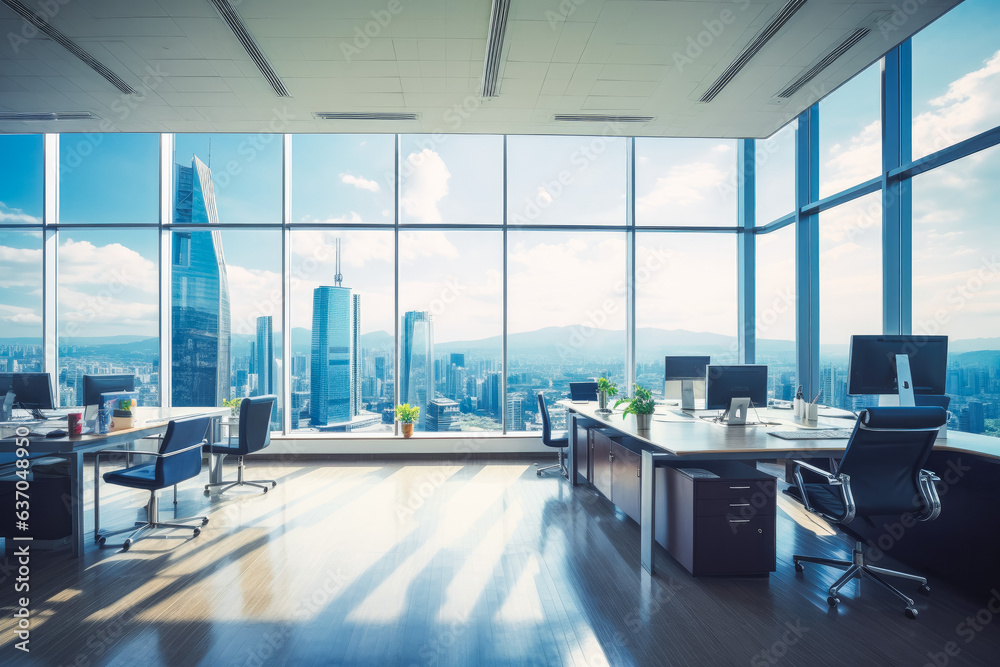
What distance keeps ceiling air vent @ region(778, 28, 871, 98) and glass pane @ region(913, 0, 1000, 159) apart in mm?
1062

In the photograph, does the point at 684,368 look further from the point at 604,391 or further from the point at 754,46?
the point at 754,46

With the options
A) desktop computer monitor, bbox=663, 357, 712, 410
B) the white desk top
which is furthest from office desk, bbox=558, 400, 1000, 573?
desktop computer monitor, bbox=663, 357, 712, 410

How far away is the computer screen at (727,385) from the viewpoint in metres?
4.11

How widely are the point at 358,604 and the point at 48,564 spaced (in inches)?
93.9

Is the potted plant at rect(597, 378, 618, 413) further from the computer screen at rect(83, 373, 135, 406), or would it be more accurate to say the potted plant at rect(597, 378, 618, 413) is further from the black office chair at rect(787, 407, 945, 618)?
the computer screen at rect(83, 373, 135, 406)

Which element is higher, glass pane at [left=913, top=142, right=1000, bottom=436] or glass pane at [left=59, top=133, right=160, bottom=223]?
glass pane at [left=59, top=133, right=160, bottom=223]

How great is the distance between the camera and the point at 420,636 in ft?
8.18

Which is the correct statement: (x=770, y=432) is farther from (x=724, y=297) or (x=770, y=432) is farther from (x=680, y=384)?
(x=724, y=297)

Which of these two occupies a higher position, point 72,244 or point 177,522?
point 72,244

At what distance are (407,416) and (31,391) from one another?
3.76m

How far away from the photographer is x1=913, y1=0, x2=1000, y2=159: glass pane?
3.85 metres

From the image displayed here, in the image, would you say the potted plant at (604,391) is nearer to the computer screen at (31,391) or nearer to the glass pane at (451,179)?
the glass pane at (451,179)

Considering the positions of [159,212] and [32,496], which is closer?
[32,496]

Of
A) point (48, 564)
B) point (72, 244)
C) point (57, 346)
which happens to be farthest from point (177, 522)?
point (72, 244)
